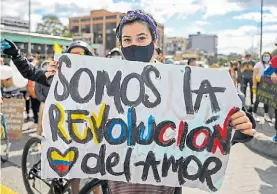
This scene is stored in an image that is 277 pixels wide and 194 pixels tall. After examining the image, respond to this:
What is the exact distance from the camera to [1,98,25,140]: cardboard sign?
6027 millimetres

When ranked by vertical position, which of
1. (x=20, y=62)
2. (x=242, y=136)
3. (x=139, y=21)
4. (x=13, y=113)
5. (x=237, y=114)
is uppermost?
(x=139, y=21)

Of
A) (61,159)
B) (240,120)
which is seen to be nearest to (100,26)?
(61,159)

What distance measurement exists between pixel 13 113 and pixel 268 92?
459 cm

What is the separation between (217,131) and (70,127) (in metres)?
0.74

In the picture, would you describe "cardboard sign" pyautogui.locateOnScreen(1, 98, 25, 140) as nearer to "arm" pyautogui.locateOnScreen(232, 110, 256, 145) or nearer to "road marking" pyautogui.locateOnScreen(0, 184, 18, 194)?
"road marking" pyautogui.locateOnScreen(0, 184, 18, 194)

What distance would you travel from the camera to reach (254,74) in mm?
8797

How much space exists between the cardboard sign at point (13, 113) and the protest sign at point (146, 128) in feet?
15.0

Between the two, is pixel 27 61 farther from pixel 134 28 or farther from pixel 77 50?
pixel 134 28

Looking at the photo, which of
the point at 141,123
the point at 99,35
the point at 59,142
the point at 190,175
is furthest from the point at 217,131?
the point at 99,35

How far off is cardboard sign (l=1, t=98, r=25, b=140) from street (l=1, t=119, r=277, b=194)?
405 millimetres

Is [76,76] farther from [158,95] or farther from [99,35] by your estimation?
[99,35]

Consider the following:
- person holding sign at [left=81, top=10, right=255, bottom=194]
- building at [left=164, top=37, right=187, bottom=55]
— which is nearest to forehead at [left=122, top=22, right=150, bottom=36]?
person holding sign at [left=81, top=10, right=255, bottom=194]

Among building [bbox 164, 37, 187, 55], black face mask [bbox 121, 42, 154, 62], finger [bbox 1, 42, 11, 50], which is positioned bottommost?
black face mask [bbox 121, 42, 154, 62]

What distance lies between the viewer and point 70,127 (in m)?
1.76
